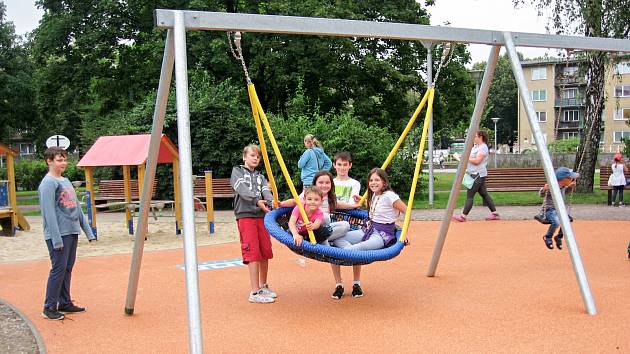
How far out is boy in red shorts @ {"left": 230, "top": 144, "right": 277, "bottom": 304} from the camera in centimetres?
565

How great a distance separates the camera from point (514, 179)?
1711 centimetres

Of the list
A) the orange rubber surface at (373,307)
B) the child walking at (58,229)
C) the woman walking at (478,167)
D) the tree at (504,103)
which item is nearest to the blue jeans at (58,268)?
the child walking at (58,229)

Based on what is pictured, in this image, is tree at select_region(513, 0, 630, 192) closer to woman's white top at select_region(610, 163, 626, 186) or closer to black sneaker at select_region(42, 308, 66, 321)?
woman's white top at select_region(610, 163, 626, 186)

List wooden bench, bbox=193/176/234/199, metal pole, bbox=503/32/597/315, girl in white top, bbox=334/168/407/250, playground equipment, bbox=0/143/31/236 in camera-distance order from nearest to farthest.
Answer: metal pole, bbox=503/32/597/315 → girl in white top, bbox=334/168/407/250 → playground equipment, bbox=0/143/31/236 → wooden bench, bbox=193/176/234/199

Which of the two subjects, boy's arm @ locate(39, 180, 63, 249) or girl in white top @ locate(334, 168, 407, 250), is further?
girl in white top @ locate(334, 168, 407, 250)

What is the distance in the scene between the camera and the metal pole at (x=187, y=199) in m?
3.45

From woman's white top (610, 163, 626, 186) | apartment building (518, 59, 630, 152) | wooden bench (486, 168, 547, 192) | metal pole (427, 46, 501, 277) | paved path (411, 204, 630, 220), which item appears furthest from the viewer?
apartment building (518, 59, 630, 152)

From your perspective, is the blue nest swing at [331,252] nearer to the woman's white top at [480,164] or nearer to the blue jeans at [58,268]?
the blue jeans at [58,268]

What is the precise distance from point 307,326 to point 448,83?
63.6 feet

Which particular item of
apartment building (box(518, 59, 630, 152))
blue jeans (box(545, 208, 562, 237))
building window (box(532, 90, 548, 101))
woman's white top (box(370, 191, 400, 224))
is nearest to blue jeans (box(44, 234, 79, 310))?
woman's white top (box(370, 191, 400, 224))

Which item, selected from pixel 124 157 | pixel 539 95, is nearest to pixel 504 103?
pixel 539 95

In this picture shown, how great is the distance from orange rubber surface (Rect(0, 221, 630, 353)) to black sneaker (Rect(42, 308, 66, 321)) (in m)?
0.08

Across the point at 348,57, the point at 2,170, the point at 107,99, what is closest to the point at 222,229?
the point at 348,57

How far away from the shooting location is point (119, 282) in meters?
7.13
